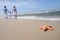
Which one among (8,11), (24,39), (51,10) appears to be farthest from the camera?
(51,10)

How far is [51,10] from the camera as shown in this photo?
41.6ft

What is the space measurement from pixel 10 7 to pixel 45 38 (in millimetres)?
6374

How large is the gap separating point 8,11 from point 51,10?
15.7 ft

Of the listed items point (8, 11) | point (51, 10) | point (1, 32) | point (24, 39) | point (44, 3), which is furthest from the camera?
point (51, 10)

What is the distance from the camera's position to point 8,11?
915 cm

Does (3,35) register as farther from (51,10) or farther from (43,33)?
(51,10)

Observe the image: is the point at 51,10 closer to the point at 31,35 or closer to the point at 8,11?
the point at 8,11

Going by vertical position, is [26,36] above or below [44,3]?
below

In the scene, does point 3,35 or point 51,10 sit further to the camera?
point 51,10

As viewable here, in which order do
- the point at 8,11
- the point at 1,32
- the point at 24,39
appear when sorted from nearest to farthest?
the point at 24,39 → the point at 1,32 → the point at 8,11

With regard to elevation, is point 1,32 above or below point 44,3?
below

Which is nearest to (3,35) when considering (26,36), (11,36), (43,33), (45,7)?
(11,36)

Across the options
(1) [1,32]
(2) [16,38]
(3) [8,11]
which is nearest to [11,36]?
(2) [16,38]

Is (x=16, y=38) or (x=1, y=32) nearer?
(x=16, y=38)
